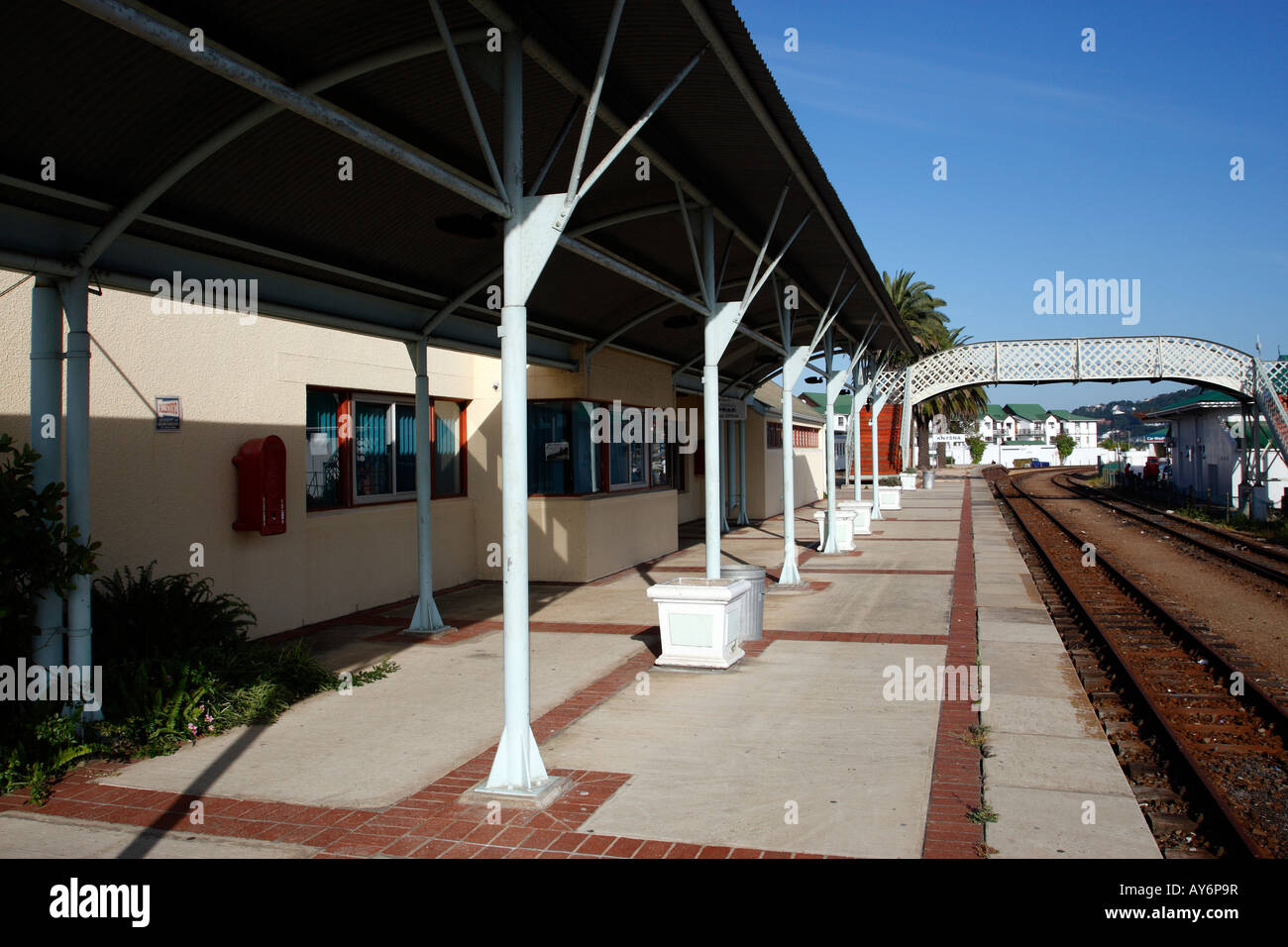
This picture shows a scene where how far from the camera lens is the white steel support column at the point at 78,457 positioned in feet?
19.3

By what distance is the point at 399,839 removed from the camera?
178 inches

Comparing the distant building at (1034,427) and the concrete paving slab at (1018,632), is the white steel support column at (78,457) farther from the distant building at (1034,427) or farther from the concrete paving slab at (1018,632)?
the distant building at (1034,427)

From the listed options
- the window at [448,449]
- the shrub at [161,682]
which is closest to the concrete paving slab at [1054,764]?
the shrub at [161,682]

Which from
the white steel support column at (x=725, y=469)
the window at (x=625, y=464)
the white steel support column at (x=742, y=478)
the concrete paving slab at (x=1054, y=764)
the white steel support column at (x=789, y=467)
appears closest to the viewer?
the concrete paving slab at (x=1054, y=764)

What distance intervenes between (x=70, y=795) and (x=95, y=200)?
11.3ft

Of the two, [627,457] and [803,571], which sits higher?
[627,457]

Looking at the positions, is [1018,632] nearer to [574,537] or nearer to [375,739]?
[574,537]

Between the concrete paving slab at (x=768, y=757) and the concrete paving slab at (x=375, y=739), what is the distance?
65 centimetres

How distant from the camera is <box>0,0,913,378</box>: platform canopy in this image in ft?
16.2

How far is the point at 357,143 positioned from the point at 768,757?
4.39 m

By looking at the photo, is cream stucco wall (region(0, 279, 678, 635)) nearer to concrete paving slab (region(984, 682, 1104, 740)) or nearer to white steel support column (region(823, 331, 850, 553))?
white steel support column (region(823, 331, 850, 553))
